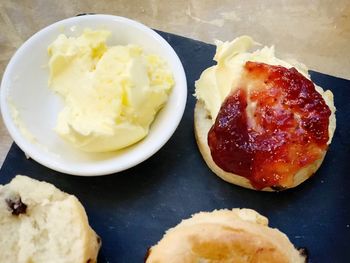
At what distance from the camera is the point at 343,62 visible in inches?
104

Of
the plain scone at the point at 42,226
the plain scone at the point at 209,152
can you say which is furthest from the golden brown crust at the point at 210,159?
the plain scone at the point at 42,226

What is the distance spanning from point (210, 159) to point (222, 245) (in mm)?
388

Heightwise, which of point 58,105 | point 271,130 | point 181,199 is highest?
point 271,130

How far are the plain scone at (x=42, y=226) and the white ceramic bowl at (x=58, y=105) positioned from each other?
11 centimetres

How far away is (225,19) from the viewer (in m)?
2.81

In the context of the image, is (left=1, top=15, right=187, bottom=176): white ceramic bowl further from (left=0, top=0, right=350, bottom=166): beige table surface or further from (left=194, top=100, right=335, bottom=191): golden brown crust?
(left=0, top=0, right=350, bottom=166): beige table surface

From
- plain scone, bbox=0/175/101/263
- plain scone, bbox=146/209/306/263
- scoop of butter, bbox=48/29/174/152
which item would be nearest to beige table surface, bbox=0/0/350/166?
scoop of butter, bbox=48/29/174/152

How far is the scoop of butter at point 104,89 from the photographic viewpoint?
6.48ft

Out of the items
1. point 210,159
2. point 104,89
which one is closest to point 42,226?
point 104,89

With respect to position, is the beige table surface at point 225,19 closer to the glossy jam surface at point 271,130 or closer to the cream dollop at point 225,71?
the cream dollop at point 225,71

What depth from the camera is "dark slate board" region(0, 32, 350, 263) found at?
2.05 m

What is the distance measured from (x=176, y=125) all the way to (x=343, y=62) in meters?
0.97

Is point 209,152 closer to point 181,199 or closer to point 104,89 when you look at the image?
point 181,199

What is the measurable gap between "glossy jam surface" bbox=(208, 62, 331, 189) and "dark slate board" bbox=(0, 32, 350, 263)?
0.15 metres
